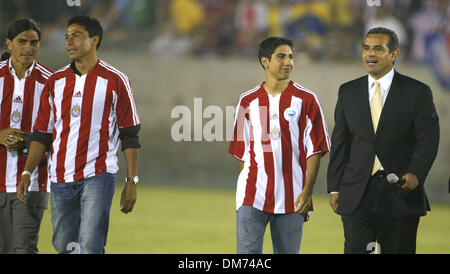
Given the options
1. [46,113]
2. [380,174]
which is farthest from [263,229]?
[46,113]

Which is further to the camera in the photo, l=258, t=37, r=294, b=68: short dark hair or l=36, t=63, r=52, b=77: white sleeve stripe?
l=36, t=63, r=52, b=77: white sleeve stripe

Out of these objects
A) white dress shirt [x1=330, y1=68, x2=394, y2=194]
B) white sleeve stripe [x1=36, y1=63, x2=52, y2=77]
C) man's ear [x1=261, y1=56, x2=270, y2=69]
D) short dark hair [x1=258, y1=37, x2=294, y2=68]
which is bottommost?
white dress shirt [x1=330, y1=68, x2=394, y2=194]

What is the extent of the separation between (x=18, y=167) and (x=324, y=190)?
7.20 meters

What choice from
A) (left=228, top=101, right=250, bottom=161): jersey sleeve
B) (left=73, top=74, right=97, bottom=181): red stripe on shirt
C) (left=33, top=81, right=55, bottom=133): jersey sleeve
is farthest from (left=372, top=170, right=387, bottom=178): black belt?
(left=33, top=81, right=55, bottom=133): jersey sleeve

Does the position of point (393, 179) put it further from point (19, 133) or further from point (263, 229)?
point (19, 133)

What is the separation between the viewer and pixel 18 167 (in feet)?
20.2

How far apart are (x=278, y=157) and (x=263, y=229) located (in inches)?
19.2

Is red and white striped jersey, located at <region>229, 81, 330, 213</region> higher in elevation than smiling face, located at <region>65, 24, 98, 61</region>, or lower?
lower

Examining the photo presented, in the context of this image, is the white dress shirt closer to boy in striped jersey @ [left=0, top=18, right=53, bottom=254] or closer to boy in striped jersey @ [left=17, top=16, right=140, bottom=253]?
boy in striped jersey @ [left=17, top=16, right=140, bottom=253]

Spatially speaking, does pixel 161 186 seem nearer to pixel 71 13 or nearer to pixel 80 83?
pixel 71 13

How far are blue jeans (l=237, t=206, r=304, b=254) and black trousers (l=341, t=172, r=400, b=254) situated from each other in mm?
382

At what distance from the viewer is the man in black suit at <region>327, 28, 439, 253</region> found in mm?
5184

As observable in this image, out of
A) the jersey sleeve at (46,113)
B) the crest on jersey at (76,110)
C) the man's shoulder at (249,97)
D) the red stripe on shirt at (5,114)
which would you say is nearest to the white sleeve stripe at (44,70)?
the red stripe on shirt at (5,114)

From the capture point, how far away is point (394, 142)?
5.21 m
